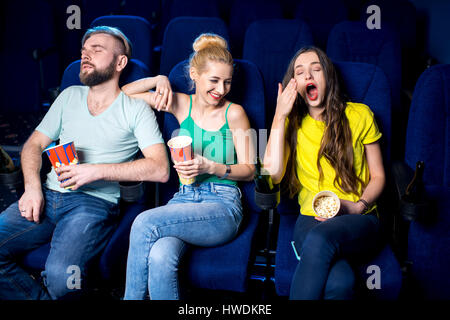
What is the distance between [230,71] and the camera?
1.61 m

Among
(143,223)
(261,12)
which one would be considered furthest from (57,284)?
(261,12)

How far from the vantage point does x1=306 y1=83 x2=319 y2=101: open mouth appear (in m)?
1.58

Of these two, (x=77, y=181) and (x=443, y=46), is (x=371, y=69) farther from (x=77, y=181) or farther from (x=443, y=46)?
(x=443, y=46)

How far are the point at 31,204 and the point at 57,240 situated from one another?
210 mm

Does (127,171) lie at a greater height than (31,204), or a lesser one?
greater

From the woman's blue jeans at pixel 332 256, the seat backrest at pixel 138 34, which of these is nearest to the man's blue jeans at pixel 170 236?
the woman's blue jeans at pixel 332 256

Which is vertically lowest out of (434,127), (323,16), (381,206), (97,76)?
(381,206)

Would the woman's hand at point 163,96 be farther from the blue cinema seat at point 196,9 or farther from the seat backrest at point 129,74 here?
the blue cinema seat at point 196,9

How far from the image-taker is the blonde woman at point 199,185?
4.54ft

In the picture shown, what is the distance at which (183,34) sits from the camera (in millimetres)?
2631

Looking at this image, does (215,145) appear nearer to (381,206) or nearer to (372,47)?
(381,206)

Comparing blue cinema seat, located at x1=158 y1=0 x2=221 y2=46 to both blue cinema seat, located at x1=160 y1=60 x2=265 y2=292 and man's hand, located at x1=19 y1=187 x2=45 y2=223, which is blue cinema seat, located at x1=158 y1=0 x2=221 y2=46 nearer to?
blue cinema seat, located at x1=160 y1=60 x2=265 y2=292

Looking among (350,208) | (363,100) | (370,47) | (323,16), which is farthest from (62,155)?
(323,16)

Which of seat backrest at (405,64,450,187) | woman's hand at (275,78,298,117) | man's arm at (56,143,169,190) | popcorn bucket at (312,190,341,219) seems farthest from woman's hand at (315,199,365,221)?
man's arm at (56,143,169,190)
